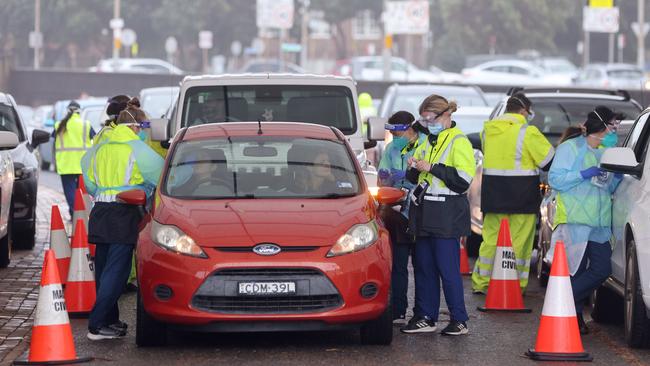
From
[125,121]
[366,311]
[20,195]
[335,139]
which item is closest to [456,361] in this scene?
[366,311]

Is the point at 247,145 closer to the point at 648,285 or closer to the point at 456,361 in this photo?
the point at 456,361

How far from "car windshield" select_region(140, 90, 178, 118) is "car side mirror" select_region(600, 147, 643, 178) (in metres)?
14.3

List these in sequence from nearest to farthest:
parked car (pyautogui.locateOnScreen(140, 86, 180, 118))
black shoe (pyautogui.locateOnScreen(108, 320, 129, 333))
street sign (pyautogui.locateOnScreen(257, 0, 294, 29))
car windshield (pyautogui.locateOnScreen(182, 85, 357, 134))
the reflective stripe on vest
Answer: black shoe (pyautogui.locateOnScreen(108, 320, 129, 333)) < the reflective stripe on vest < car windshield (pyautogui.locateOnScreen(182, 85, 357, 134)) < parked car (pyautogui.locateOnScreen(140, 86, 180, 118)) < street sign (pyautogui.locateOnScreen(257, 0, 294, 29))

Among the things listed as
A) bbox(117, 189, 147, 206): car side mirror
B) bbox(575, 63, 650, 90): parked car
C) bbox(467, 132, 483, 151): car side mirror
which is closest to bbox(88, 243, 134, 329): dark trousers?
bbox(117, 189, 147, 206): car side mirror

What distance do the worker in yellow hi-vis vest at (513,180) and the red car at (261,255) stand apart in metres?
2.86

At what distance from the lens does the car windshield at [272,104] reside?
14.8 metres

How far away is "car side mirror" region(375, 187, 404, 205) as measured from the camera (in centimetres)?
1117

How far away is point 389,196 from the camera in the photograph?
1119 centimetres

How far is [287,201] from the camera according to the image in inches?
432

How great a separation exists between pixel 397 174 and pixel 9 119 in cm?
685

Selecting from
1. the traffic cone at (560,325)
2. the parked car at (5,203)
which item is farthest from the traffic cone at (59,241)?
the traffic cone at (560,325)

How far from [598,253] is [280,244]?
8.14 ft

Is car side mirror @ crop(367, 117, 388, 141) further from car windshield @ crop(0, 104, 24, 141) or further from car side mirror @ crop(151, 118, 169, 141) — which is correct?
car windshield @ crop(0, 104, 24, 141)

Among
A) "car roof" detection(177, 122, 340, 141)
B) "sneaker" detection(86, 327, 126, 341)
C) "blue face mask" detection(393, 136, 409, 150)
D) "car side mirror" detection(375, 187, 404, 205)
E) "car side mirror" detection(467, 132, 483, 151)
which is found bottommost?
"sneaker" detection(86, 327, 126, 341)
